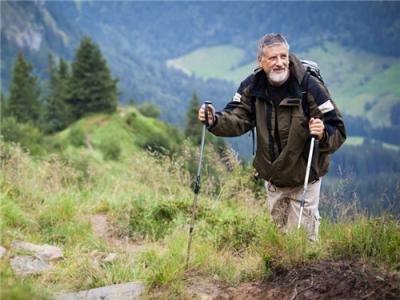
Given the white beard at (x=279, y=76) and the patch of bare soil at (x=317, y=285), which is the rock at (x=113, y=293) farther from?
the white beard at (x=279, y=76)

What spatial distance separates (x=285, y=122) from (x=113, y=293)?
226cm

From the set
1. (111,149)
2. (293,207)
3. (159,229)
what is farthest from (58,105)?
(293,207)

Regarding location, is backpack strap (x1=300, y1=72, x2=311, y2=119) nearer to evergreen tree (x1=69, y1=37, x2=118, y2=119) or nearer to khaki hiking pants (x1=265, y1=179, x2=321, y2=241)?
khaki hiking pants (x1=265, y1=179, x2=321, y2=241)

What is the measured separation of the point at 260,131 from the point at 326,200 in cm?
159

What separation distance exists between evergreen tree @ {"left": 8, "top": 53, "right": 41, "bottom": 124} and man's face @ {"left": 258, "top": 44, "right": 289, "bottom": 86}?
231 ft

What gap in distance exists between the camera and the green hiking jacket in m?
5.09

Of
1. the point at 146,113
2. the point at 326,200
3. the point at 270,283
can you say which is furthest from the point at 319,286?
the point at 146,113

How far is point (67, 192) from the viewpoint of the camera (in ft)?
29.7

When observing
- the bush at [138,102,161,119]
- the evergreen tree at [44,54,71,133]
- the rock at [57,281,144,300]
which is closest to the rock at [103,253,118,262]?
the rock at [57,281,144,300]

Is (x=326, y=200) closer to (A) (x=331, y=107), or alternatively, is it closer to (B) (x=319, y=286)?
(A) (x=331, y=107)

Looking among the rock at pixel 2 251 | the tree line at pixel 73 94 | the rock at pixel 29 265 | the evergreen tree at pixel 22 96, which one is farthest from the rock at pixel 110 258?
the evergreen tree at pixel 22 96

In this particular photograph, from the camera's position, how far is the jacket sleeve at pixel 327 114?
5031 millimetres

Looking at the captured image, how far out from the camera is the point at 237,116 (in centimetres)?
561

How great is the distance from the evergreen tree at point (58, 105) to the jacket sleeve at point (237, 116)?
69842 mm
